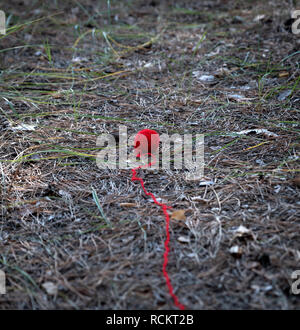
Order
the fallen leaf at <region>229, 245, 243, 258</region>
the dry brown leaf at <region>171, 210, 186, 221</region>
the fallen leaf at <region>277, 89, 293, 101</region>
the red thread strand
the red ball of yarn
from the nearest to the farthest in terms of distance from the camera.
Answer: the red thread strand → the fallen leaf at <region>229, 245, 243, 258</region> → the dry brown leaf at <region>171, 210, 186, 221</region> → the red ball of yarn → the fallen leaf at <region>277, 89, 293, 101</region>

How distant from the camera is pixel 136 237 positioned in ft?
4.46

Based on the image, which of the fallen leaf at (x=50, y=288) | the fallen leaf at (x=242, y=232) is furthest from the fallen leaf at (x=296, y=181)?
the fallen leaf at (x=50, y=288)

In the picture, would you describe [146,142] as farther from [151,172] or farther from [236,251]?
[236,251]

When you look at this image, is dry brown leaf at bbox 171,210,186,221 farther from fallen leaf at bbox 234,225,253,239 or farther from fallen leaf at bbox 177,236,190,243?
fallen leaf at bbox 234,225,253,239

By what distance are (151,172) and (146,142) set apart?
0.14 m

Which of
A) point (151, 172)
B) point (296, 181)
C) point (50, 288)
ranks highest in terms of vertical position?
point (151, 172)

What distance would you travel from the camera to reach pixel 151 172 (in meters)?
1.72

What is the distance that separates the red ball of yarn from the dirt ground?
0.44 feet

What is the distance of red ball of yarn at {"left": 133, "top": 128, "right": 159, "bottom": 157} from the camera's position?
173 centimetres

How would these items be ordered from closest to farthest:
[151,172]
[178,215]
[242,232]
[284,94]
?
[242,232], [178,215], [151,172], [284,94]

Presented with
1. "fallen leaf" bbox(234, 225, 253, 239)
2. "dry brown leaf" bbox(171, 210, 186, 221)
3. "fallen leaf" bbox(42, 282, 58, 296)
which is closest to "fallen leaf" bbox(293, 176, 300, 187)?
"fallen leaf" bbox(234, 225, 253, 239)

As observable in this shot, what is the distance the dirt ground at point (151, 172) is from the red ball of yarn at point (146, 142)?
0.44ft

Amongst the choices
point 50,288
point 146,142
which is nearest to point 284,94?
point 146,142
